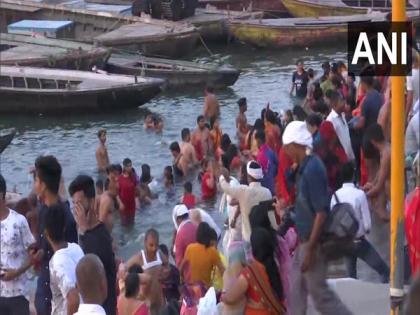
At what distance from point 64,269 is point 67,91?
17.6 metres

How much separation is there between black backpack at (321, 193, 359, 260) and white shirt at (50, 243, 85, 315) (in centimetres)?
152

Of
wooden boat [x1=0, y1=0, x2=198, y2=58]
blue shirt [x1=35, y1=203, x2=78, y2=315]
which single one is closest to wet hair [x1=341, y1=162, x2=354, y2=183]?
blue shirt [x1=35, y1=203, x2=78, y2=315]

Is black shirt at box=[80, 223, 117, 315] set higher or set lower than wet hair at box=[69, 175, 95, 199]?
lower

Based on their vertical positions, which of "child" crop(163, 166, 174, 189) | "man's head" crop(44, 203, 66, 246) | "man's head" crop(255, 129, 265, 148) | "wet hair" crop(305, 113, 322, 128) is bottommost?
"child" crop(163, 166, 174, 189)

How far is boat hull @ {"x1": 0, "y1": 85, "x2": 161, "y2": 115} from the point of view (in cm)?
2359

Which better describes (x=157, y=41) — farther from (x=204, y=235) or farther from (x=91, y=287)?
(x=91, y=287)

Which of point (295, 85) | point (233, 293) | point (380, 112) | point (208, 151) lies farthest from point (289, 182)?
point (295, 85)

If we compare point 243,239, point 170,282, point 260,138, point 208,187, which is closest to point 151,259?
point 170,282

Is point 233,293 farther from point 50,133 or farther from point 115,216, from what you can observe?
point 50,133

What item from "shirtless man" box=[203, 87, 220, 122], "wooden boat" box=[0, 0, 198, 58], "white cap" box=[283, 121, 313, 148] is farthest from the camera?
"wooden boat" box=[0, 0, 198, 58]

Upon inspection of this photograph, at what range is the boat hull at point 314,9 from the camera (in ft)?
109

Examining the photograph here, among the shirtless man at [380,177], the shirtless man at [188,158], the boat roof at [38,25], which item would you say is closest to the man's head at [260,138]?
the shirtless man at [188,158]

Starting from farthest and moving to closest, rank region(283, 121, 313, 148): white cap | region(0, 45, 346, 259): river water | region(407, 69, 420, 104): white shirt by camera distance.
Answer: region(0, 45, 346, 259): river water < region(407, 69, 420, 104): white shirt < region(283, 121, 313, 148): white cap

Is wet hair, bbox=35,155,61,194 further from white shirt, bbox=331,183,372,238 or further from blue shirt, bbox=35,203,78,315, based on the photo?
white shirt, bbox=331,183,372,238
